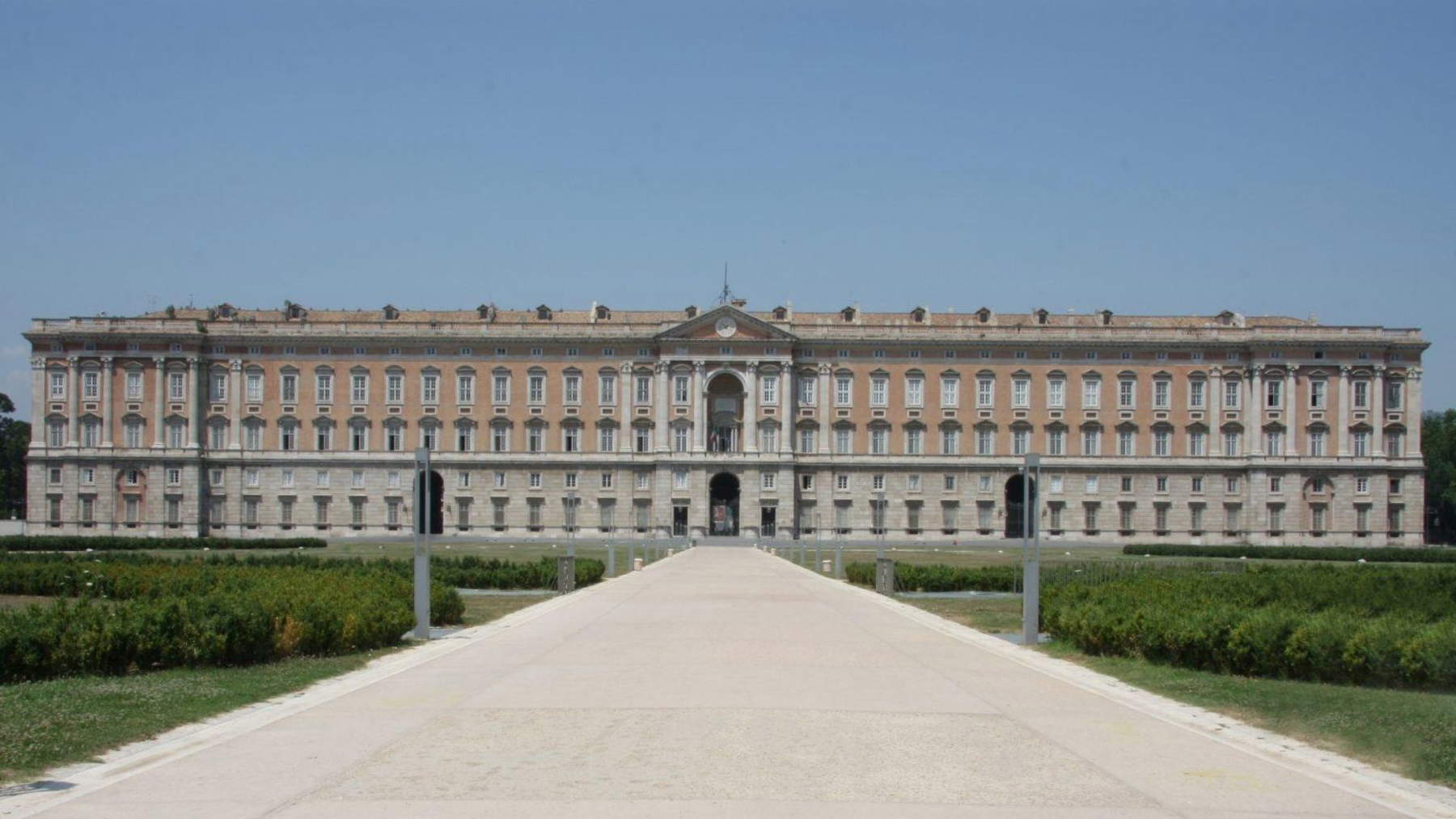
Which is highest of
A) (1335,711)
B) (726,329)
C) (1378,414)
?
(726,329)

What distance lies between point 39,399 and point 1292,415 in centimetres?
8233

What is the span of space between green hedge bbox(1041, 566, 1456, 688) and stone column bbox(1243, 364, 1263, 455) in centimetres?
6895

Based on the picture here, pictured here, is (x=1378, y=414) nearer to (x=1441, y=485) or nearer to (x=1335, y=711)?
(x=1441, y=485)

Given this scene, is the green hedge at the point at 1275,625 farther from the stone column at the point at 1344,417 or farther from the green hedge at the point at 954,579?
the stone column at the point at 1344,417

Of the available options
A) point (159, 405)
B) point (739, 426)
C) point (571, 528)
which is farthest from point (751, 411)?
point (159, 405)

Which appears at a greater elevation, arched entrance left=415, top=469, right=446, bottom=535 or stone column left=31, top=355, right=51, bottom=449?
stone column left=31, top=355, right=51, bottom=449

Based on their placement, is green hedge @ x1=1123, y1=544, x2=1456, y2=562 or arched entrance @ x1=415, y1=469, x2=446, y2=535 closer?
green hedge @ x1=1123, y1=544, x2=1456, y2=562

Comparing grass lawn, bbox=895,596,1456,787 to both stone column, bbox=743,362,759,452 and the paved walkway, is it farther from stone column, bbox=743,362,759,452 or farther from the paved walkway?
stone column, bbox=743,362,759,452

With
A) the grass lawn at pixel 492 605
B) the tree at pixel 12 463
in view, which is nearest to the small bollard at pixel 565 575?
the grass lawn at pixel 492 605

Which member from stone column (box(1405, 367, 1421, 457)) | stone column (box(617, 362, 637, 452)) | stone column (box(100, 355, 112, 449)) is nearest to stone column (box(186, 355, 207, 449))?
stone column (box(100, 355, 112, 449))

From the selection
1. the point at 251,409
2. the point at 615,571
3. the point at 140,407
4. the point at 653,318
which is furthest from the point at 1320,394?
the point at 140,407

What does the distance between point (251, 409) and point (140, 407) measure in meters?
6.90

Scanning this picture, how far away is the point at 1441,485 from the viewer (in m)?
112

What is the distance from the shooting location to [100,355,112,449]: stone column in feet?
300
